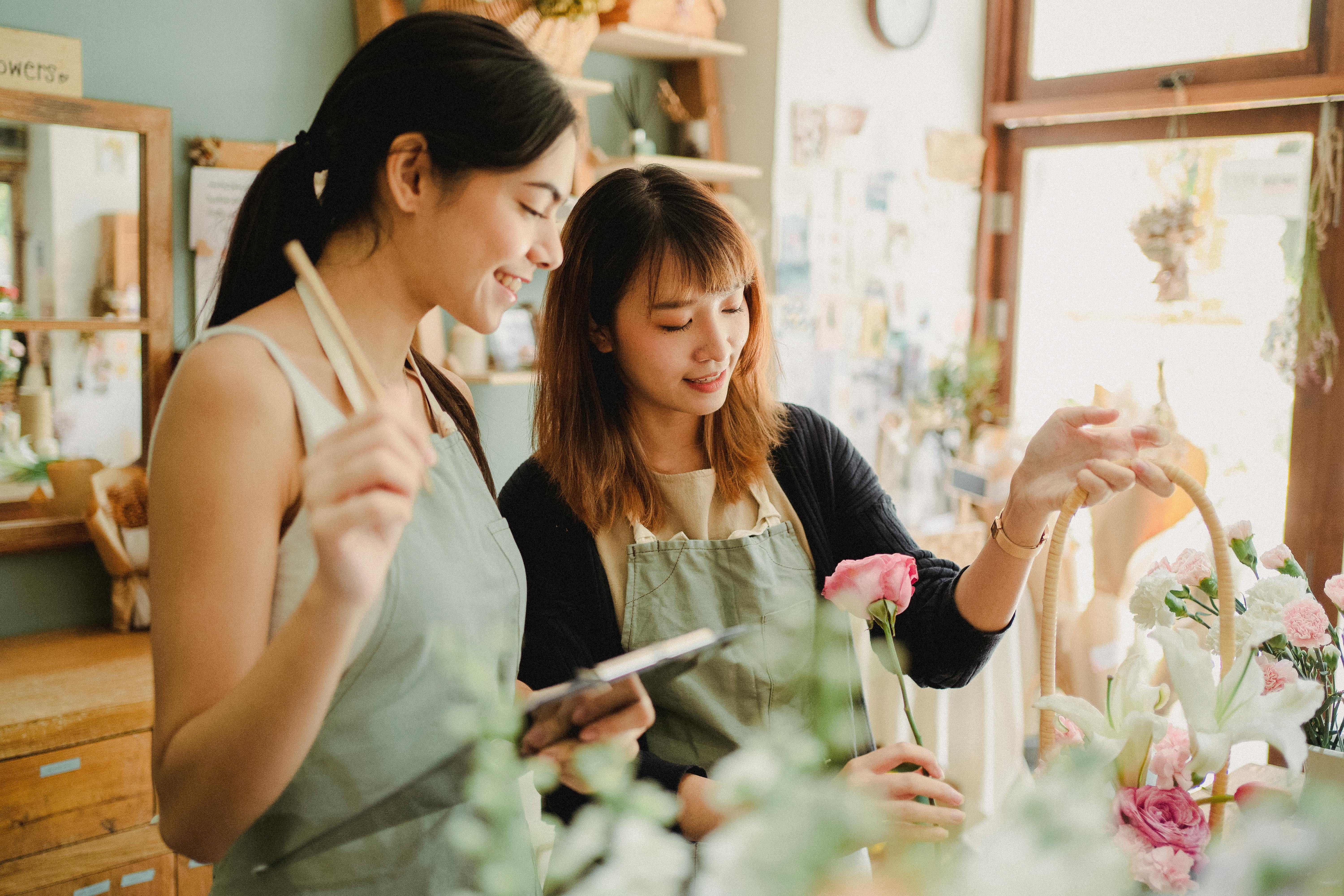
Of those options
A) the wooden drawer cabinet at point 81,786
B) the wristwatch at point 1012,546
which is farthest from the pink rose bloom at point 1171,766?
the wooden drawer cabinet at point 81,786

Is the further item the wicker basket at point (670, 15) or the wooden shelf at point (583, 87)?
the wicker basket at point (670, 15)

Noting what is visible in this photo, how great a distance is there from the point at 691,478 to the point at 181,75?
64.9 inches

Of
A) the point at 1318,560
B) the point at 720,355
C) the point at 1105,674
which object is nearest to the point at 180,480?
the point at 720,355

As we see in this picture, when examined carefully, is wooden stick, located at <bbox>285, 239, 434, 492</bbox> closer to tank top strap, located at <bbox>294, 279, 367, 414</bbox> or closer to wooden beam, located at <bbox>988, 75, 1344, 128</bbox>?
tank top strap, located at <bbox>294, 279, 367, 414</bbox>

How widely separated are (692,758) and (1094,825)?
777 millimetres

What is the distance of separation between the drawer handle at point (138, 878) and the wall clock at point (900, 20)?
2.90m

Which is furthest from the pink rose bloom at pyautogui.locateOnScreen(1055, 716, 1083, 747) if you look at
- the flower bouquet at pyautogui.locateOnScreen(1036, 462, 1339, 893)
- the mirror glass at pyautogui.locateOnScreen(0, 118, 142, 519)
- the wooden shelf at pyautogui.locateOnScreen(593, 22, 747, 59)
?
the wooden shelf at pyautogui.locateOnScreen(593, 22, 747, 59)

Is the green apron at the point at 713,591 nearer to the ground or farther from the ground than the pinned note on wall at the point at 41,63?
nearer to the ground

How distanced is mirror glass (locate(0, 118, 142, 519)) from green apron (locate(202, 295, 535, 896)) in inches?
58.8

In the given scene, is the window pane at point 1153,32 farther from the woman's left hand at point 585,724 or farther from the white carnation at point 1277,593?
the woman's left hand at point 585,724

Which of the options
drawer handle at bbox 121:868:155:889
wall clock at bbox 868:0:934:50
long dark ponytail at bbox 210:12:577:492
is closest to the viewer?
long dark ponytail at bbox 210:12:577:492

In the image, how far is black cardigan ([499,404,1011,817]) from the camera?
4.17 ft

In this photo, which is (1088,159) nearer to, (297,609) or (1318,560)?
(1318,560)

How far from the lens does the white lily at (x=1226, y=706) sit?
797 millimetres
